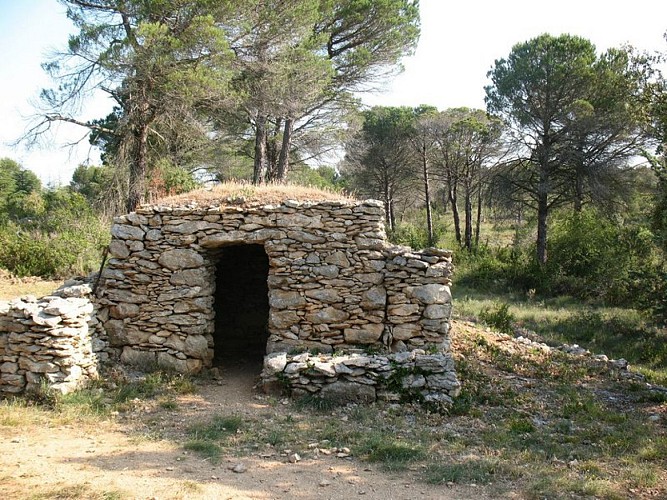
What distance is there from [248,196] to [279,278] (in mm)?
1472

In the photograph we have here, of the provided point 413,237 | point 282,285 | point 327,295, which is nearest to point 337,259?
point 327,295

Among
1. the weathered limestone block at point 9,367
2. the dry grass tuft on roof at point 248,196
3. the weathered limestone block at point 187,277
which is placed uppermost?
the dry grass tuft on roof at point 248,196

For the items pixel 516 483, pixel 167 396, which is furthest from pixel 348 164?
pixel 516 483

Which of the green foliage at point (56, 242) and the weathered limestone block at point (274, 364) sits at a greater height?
the green foliage at point (56, 242)

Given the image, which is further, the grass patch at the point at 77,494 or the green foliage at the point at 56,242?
the green foliage at the point at 56,242

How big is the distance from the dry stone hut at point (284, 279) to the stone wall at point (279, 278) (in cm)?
2

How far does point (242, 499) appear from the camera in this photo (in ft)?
15.2

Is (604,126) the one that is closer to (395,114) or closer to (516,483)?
(395,114)

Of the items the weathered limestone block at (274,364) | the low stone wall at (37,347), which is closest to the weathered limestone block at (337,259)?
the weathered limestone block at (274,364)

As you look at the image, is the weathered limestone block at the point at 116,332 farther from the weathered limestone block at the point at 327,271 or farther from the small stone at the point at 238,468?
the small stone at the point at 238,468

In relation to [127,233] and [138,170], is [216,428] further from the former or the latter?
[138,170]

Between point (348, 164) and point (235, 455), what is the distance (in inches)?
874

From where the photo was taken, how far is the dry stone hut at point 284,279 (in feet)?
26.8

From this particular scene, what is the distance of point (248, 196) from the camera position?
873cm
